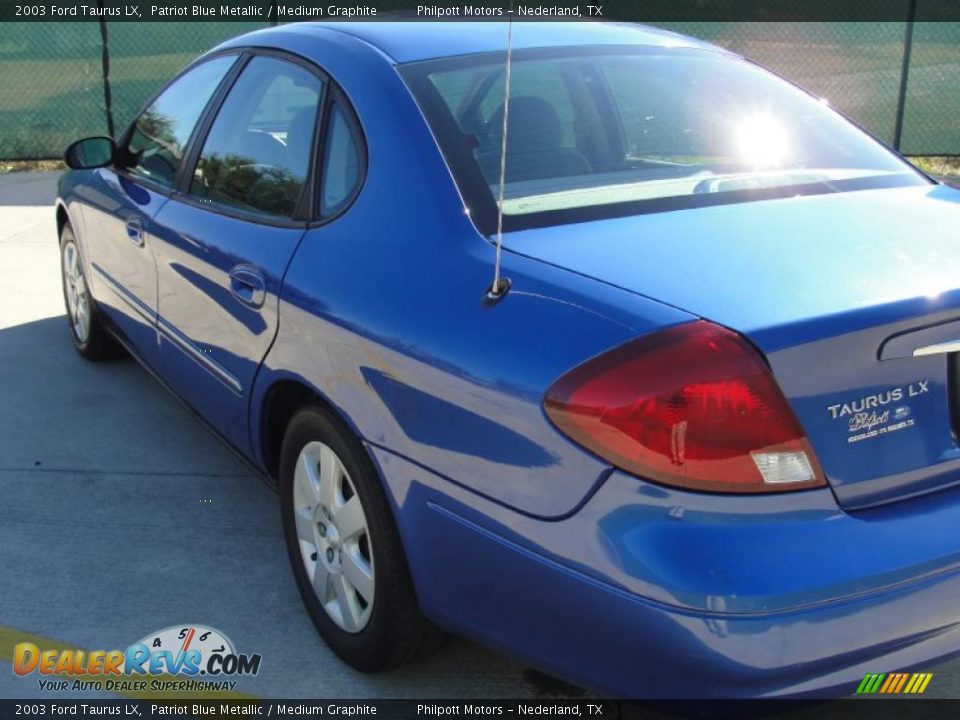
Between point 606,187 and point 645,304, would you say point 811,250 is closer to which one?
point 645,304

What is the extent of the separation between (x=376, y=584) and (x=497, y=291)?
84 centimetres

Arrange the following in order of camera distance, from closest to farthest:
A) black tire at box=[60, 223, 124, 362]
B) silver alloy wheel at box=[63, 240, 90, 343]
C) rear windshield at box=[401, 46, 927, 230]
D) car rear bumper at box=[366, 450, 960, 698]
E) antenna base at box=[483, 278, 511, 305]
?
car rear bumper at box=[366, 450, 960, 698], antenna base at box=[483, 278, 511, 305], rear windshield at box=[401, 46, 927, 230], black tire at box=[60, 223, 124, 362], silver alloy wheel at box=[63, 240, 90, 343]

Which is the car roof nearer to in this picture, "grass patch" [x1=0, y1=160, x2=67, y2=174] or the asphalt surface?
the asphalt surface

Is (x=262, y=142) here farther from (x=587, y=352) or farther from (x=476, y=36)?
(x=587, y=352)

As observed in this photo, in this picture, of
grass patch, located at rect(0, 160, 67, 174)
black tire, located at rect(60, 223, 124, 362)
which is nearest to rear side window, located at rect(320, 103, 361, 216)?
black tire, located at rect(60, 223, 124, 362)

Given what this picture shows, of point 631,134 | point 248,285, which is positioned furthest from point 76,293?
point 631,134

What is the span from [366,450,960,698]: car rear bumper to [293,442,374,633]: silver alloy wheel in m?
0.66

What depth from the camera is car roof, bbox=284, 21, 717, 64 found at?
304 centimetres

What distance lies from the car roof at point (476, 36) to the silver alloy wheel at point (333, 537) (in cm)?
114

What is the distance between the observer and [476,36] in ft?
10.4

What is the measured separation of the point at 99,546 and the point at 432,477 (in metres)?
1.81

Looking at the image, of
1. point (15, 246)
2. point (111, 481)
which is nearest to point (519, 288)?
point (111, 481)

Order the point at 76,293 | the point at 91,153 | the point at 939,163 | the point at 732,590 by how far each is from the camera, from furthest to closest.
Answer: the point at 939,163
the point at 76,293
the point at 91,153
the point at 732,590

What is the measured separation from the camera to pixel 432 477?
2.32m
